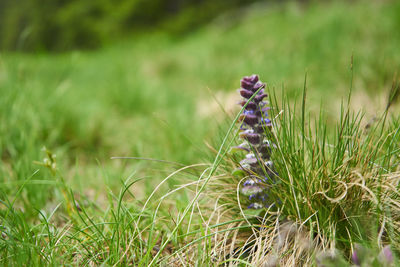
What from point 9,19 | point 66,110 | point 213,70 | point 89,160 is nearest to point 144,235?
point 89,160

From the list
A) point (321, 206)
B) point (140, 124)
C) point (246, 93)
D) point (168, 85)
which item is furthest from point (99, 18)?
point (321, 206)

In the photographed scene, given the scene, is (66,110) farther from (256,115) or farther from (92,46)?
(92,46)

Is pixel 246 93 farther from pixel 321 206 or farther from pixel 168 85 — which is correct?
pixel 168 85

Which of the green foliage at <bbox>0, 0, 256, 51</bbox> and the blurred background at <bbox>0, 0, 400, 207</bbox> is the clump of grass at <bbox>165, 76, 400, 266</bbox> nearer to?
the blurred background at <bbox>0, 0, 400, 207</bbox>

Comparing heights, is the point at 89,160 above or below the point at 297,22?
below

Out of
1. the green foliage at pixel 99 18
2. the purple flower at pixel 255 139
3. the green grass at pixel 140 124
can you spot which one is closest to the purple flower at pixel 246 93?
→ the purple flower at pixel 255 139

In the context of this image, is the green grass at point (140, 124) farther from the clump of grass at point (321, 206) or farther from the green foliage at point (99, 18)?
the green foliage at point (99, 18)
